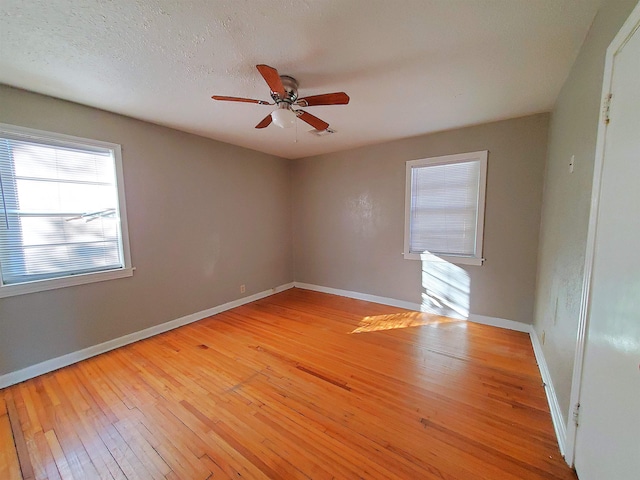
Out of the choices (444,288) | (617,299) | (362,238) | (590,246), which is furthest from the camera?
(362,238)

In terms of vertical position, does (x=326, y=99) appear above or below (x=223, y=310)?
above

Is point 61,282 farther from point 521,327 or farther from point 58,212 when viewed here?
point 521,327

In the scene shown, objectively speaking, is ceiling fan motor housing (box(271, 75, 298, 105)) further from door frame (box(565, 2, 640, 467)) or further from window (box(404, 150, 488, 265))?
window (box(404, 150, 488, 265))

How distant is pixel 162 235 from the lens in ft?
10.0

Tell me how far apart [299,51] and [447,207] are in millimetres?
2656

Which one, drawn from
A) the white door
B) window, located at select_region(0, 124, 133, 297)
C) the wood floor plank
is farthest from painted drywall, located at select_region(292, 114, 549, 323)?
the wood floor plank

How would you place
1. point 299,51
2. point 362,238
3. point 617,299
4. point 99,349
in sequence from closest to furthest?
point 617,299 < point 299,51 < point 99,349 < point 362,238

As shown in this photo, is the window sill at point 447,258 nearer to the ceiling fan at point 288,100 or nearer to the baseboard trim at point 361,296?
the baseboard trim at point 361,296

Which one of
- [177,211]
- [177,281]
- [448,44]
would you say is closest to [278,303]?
[177,281]

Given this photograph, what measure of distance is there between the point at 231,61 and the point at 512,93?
8.03ft

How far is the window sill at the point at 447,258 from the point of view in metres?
3.16

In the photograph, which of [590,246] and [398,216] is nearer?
[590,246]

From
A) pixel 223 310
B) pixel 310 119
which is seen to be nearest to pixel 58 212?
pixel 223 310

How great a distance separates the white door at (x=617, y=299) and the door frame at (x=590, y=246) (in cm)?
1
